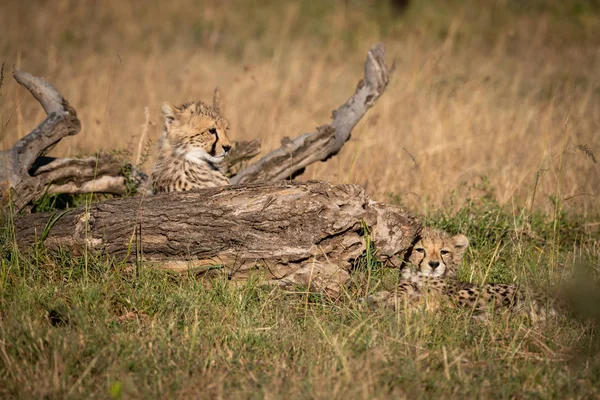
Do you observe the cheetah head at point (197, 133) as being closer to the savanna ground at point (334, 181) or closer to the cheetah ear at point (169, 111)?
the cheetah ear at point (169, 111)

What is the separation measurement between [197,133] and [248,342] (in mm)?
1849

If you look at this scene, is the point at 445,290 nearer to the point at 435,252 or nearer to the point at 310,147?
the point at 435,252

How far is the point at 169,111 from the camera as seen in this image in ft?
15.7

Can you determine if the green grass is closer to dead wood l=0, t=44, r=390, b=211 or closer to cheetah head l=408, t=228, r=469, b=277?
cheetah head l=408, t=228, r=469, b=277

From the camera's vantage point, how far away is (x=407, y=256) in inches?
167

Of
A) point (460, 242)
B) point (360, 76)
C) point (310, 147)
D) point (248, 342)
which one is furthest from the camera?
point (360, 76)

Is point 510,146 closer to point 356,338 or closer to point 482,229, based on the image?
point 482,229

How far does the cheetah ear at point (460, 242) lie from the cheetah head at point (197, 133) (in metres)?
1.62

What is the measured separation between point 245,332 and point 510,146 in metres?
4.34

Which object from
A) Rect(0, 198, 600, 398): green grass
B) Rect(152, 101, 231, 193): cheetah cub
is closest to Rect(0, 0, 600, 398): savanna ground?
Rect(0, 198, 600, 398): green grass

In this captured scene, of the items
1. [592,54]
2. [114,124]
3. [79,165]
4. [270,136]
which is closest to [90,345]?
[79,165]

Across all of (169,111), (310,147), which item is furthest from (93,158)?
(310,147)

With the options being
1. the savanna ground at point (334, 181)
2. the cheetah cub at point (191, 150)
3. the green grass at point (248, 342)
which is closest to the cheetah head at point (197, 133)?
the cheetah cub at point (191, 150)

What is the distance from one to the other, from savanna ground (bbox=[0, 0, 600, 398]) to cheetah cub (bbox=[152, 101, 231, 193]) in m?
0.50
